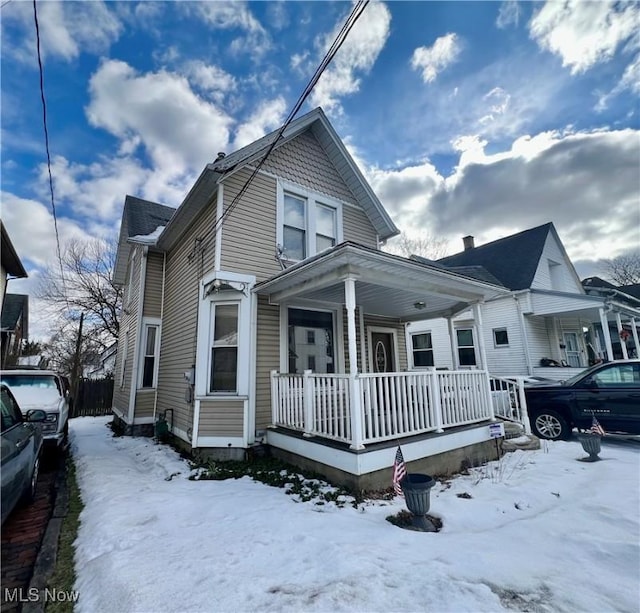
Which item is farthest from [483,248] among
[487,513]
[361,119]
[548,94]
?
[487,513]

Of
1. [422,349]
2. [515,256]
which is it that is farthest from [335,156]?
[515,256]

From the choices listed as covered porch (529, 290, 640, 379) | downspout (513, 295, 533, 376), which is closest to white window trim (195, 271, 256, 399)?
downspout (513, 295, 533, 376)

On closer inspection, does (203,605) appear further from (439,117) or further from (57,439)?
(439,117)

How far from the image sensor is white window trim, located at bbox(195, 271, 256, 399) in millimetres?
6105

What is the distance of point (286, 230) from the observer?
→ 7492mm

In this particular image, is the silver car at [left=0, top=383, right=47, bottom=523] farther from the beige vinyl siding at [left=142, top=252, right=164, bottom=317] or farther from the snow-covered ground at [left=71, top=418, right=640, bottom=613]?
the beige vinyl siding at [left=142, top=252, right=164, bottom=317]

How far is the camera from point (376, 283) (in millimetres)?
5336

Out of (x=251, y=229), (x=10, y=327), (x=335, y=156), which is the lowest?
(x=10, y=327)

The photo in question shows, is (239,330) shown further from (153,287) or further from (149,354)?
(153,287)

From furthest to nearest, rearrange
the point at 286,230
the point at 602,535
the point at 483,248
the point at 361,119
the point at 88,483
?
the point at 483,248
the point at 286,230
the point at 361,119
the point at 88,483
the point at 602,535

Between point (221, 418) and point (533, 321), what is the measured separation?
13280mm

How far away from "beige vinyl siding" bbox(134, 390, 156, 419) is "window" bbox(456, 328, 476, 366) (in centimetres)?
1211

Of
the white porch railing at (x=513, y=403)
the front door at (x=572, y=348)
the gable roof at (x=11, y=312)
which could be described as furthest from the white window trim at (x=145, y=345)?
the front door at (x=572, y=348)

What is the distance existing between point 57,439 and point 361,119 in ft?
27.5
